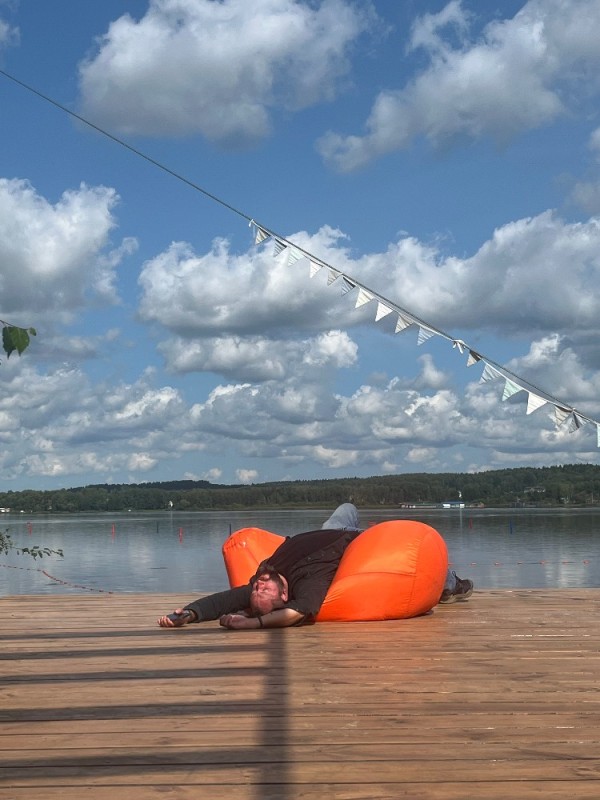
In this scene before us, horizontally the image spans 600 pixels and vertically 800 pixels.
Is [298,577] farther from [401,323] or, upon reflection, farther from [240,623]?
[401,323]

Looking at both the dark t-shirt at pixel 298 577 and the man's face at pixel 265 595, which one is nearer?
the man's face at pixel 265 595

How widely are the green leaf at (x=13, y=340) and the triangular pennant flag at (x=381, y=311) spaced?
5.14 metres

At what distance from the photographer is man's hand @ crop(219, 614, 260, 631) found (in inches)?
246

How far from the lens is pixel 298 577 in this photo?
675cm

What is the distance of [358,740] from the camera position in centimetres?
334

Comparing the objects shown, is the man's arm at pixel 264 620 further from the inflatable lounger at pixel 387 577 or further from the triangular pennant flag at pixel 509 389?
the triangular pennant flag at pixel 509 389

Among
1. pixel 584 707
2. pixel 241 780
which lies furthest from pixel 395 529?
pixel 241 780

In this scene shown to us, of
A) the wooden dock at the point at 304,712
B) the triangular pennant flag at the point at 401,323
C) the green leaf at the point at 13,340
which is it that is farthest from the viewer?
the triangular pennant flag at the point at 401,323

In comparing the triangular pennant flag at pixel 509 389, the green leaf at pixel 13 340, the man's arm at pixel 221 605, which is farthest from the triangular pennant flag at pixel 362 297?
the green leaf at pixel 13 340

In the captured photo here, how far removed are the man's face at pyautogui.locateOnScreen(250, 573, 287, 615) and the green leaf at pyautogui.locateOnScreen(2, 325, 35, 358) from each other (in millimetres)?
3980

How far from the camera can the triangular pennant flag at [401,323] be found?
302 inches

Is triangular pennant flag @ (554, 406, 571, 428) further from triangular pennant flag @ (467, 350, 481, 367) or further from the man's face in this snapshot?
the man's face

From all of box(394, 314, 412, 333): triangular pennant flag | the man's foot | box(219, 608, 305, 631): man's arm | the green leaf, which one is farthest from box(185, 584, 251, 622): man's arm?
the green leaf

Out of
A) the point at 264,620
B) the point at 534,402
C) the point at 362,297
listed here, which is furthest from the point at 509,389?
the point at 264,620
